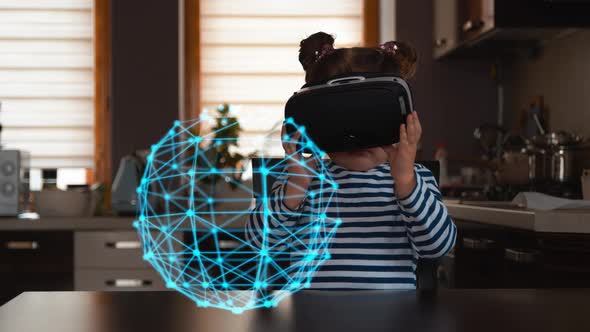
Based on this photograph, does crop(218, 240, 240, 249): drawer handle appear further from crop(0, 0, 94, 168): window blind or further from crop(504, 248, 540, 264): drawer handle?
crop(504, 248, 540, 264): drawer handle

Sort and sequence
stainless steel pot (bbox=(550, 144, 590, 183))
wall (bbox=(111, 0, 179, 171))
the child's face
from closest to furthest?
1. the child's face
2. stainless steel pot (bbox=(550, 144, 590, 183))
3. wall (bbox=(111, 0, 179, 171))

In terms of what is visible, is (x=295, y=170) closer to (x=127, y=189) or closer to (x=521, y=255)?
(x=521, y=255)

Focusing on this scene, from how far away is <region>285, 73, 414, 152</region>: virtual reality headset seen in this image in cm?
71

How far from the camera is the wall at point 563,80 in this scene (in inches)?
88.4

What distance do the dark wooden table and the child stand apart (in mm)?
208

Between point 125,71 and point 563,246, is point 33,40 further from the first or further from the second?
point 563,246

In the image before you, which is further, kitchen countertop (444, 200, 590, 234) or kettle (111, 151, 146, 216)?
kettle (111, 151, 146, 216)

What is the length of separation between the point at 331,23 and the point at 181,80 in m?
0.81

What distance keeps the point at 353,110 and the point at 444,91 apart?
254 centimetres

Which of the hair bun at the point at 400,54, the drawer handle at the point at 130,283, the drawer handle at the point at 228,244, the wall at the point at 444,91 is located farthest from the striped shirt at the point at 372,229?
the wall at the point at 444,91

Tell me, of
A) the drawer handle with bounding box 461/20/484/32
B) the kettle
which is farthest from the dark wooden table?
the kettle

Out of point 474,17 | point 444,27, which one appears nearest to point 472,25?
point 474,17

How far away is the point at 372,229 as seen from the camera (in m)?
1.11

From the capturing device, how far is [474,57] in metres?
3.04
